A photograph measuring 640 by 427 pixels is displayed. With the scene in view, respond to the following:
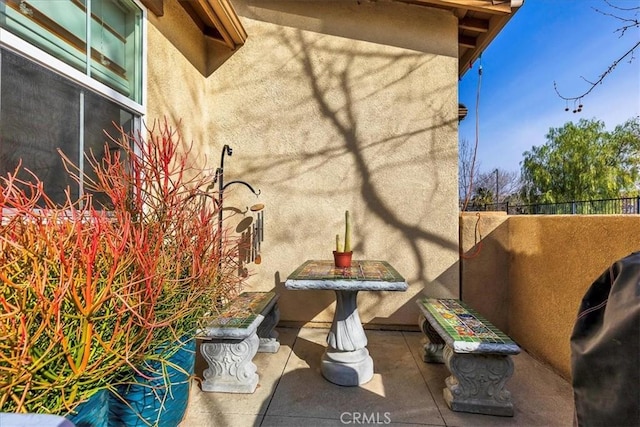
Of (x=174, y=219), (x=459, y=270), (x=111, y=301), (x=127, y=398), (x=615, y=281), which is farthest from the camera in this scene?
(x=459, y=270)

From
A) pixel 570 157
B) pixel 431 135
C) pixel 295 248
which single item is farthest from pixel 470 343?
pixel 570 157

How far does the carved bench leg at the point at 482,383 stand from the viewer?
2.38 metres

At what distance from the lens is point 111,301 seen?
1.54 metres

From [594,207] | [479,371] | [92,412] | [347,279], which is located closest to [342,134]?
[347,279]

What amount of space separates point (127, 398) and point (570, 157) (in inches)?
1171

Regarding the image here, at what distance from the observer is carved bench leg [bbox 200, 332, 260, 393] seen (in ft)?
8.68

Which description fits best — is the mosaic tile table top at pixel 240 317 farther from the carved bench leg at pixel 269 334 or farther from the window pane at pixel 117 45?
the window pane at pixel 117 45

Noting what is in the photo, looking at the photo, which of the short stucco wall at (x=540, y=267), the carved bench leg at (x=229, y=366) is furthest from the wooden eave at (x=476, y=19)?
the carved bench leg at (x=229, y=366)

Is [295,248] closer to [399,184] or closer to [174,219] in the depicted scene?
[399,184]

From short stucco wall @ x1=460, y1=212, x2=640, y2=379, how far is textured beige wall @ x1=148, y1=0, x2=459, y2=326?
41 cm

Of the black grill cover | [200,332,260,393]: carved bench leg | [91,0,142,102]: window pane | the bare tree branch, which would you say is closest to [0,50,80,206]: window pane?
[91,0,142,102]: window pane

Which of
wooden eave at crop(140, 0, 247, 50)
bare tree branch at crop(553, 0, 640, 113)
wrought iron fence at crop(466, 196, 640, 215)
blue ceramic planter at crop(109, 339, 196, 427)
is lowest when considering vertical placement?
blue ceramic planter at crop(109, 339, 196, 427)

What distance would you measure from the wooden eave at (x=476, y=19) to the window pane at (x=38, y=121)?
13.5ft

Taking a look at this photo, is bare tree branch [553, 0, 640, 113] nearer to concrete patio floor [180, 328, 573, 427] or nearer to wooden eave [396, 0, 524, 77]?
wooden eave [396, 0, 524, 77]
